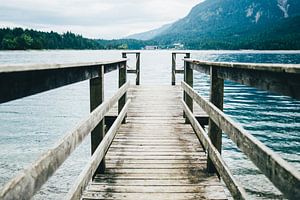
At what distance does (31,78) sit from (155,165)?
9.87ft

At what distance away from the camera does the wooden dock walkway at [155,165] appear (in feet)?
12.2

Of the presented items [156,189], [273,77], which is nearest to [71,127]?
[156,189]

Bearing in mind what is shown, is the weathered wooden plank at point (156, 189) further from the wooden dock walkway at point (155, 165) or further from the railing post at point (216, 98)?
the railing post at point (216, 98)

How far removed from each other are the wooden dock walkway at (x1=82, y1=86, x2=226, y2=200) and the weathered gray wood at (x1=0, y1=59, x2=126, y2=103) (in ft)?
5.40

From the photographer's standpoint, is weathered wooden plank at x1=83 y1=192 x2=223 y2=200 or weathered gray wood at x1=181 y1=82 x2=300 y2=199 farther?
weathered wooden plank at x1=83 y1=192 x2=223 y2=200

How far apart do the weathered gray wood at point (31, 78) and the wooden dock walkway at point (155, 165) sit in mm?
1646

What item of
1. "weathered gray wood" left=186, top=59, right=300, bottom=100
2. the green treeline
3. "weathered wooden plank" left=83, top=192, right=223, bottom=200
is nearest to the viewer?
"weathered gray wood" left=186, top=59, right=300, bottom=100

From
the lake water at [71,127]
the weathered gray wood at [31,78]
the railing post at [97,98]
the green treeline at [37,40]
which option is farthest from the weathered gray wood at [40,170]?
the green treeline at [37,40]

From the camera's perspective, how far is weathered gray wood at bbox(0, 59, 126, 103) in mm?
1628

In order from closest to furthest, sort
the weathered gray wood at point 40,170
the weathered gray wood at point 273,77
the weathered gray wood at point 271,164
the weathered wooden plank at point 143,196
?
the weathered gray wood at point 40,170
the weathered gray wood at point 271,164
the weathered gray wood at point 273,77
the weathered wooden plank at point 143,196

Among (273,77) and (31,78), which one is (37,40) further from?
(273,77)

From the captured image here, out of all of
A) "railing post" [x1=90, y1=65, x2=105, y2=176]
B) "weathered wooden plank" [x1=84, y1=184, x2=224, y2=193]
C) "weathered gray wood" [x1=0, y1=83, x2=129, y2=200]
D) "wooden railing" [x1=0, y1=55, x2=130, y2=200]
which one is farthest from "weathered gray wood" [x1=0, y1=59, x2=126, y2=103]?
"weathered wooden plank" [x1=84, y1=184, x2=224, y2=193]

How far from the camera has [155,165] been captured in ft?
15.2

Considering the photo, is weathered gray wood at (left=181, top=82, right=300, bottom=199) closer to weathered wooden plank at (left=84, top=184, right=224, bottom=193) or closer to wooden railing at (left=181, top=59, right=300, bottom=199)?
wooden railing at (left=181, top=59, right=300, bottom=199)
